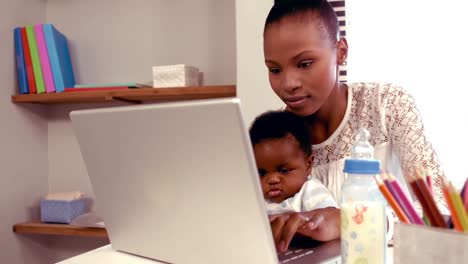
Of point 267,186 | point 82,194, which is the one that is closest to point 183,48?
point 82,194

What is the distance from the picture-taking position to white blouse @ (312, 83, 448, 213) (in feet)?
3.63

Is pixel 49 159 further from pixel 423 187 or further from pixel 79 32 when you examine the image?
pixel 423 187

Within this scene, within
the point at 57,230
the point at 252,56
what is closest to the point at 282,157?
the point at 252,56

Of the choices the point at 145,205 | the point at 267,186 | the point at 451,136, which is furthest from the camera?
the point at 451,136

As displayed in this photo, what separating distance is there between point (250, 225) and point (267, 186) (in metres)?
0.50

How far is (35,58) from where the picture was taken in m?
2.23

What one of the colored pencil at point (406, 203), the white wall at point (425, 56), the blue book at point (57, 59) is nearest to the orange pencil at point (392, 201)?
the colored pencil at point (406, 203)

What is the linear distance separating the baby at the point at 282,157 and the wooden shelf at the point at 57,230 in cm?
129

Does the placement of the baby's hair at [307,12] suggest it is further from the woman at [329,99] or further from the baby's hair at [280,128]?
the baby's hair at [280,128]

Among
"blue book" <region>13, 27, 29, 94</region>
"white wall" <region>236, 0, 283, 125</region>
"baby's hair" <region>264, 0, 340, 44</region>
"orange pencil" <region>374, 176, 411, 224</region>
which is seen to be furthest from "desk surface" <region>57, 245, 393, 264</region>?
"blue book" <region>13, 27, 29, 94</region>

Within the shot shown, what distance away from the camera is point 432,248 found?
0.46 metres

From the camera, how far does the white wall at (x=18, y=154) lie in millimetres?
2232

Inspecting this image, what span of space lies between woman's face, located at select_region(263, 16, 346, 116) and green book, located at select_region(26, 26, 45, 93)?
1514mm

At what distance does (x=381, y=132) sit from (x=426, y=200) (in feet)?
2.48
